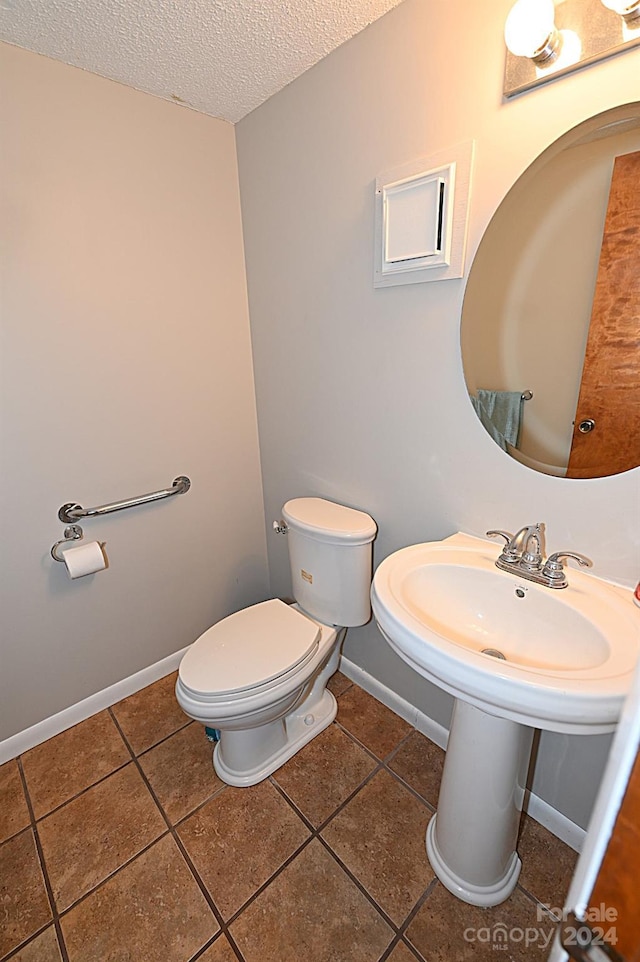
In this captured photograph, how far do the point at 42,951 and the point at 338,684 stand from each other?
1115mm

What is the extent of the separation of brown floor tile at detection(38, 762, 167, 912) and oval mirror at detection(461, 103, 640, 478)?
61.0 inches

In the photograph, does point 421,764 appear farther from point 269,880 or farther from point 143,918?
point 143,918

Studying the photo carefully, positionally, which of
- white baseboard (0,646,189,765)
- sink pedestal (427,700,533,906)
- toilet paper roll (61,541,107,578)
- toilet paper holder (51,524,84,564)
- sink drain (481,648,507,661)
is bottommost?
white baseboard (0,646,189,765)

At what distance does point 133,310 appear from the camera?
148 centimetres

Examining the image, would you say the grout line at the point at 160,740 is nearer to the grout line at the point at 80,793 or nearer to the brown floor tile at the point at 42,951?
the grout line at the point at 80,793

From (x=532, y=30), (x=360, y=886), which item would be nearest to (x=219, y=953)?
(x=360, y=886)

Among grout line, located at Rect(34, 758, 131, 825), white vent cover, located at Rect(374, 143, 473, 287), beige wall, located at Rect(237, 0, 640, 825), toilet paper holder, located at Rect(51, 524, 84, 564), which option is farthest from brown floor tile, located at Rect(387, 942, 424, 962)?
white vent cover, located at Rect(374, 143, 473, 287)

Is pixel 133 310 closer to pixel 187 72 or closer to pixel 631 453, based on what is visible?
pixel 187 72

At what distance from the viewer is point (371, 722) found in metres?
1.62

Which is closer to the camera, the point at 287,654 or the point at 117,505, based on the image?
the point at 287,654

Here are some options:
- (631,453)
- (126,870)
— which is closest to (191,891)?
(126,870)

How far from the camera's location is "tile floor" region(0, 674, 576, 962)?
41.1 inches

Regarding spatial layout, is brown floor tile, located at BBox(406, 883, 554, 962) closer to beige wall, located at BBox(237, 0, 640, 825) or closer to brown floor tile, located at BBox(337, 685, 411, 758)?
beige wall, located at BBox(237, 0, 640, 825)

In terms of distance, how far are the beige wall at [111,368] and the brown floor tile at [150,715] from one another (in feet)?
0.39
